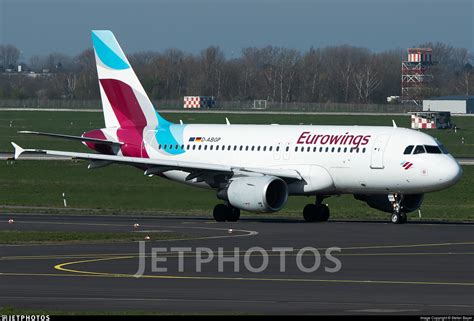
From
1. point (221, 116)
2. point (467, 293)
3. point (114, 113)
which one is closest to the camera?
point (467, 293)

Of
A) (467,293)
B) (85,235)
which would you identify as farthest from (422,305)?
(85,235)

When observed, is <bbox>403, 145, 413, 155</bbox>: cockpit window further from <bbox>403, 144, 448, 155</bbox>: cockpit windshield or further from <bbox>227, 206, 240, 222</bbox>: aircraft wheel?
<bbox>227, 206, 240, 222</bbox>: aircraft wheel

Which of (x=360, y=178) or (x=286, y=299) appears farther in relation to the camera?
(x=360, y=178)

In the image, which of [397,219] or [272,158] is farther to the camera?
[272,158]

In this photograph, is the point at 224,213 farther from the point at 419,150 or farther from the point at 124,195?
the point at 124,195

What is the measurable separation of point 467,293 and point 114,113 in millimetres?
34865

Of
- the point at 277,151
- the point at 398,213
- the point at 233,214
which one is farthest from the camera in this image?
the point at 277,151

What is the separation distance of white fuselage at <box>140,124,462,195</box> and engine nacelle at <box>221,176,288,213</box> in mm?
1368

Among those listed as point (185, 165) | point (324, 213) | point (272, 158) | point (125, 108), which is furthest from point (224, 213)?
point (125, 108)

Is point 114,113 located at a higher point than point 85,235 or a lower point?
higher

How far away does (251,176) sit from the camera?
55844 mm

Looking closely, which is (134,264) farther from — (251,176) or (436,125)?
(436,125)

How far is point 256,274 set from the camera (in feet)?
114

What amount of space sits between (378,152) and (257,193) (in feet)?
17.5
